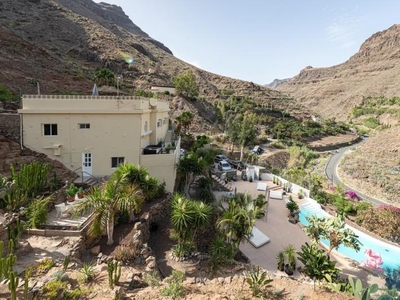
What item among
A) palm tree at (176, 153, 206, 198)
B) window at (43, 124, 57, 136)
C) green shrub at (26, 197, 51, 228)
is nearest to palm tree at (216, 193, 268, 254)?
palm tree at (176, 153, 206, 198)

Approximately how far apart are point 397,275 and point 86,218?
1429 centimetres

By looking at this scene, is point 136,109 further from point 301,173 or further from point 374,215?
point 301,173

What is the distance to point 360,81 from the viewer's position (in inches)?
4710

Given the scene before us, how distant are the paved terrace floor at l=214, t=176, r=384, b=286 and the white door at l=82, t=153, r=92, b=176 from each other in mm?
10411

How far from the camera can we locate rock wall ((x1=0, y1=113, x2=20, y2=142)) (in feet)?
51.0

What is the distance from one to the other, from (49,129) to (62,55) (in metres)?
48.8

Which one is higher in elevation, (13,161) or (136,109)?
(136,109)

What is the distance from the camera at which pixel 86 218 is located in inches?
452

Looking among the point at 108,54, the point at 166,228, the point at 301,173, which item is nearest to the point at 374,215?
the point at 301,173

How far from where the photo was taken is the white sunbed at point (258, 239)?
1352cm

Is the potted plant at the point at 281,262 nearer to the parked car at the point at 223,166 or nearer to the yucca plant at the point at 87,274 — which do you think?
the yucca plant at the point at 87,274

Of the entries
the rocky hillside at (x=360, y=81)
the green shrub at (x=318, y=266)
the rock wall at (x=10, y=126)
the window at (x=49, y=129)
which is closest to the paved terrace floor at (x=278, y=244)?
the green shrub at (x=318, y=266)

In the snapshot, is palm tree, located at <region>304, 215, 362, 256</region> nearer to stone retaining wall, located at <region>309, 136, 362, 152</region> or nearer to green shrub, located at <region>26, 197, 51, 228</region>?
green shrub, located at <region>26, 197, 51, 228</region>

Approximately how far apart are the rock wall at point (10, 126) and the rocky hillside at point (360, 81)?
109 metres
